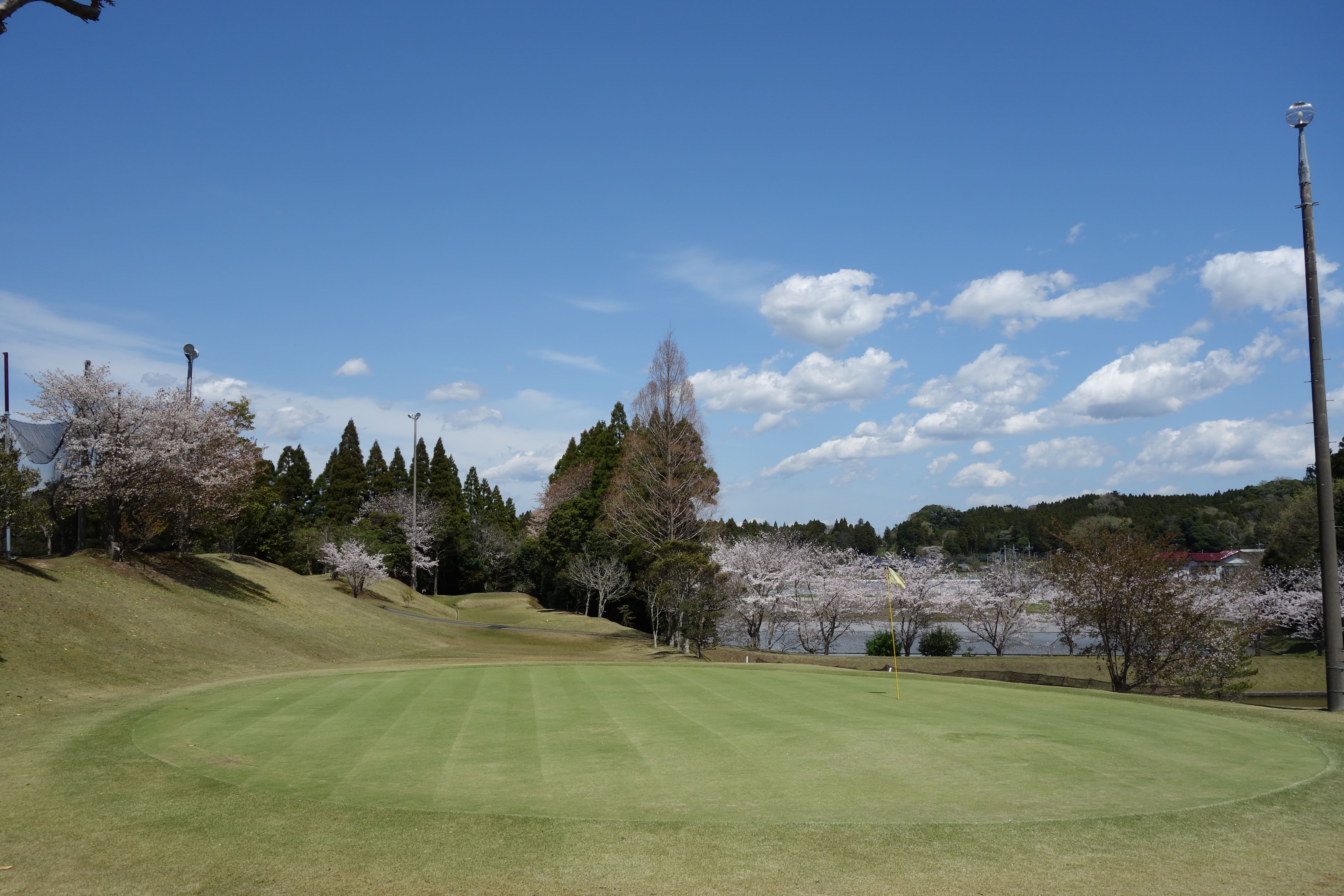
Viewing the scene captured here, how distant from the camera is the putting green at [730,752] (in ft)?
24.7

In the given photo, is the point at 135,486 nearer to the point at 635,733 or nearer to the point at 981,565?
the point at 635,733

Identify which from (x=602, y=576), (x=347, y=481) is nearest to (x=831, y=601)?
(x=602, y=576)

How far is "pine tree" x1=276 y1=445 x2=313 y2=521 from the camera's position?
242 feet

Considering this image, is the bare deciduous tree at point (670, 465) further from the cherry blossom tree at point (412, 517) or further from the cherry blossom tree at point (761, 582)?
the cherry blossom tree at point (412, 517)

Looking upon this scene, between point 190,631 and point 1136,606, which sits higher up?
point 1136,606

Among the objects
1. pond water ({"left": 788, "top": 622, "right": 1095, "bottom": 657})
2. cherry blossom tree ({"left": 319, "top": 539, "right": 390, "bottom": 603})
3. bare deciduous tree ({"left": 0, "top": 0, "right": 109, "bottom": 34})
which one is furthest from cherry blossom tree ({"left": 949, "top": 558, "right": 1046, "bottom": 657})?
bare deciduous tree ({"left": 0, "top": 0, "right": 109, "bottom": 34})

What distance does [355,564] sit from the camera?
49875mm

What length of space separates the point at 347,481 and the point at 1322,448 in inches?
2864

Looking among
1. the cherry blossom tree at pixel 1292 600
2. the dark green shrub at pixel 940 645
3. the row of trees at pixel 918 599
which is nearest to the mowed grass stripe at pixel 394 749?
the row of trees at pixel 918 599

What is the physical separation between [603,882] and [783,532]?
51229 millimetres

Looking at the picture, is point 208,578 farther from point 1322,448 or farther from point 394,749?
point 1322,448

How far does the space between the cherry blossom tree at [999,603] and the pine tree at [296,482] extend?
5539 cm

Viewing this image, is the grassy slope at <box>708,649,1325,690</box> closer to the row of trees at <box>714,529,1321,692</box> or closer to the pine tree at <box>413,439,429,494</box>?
the row of trees at <box>714,529,1321,692</box>

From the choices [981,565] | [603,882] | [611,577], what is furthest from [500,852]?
[981,565]
